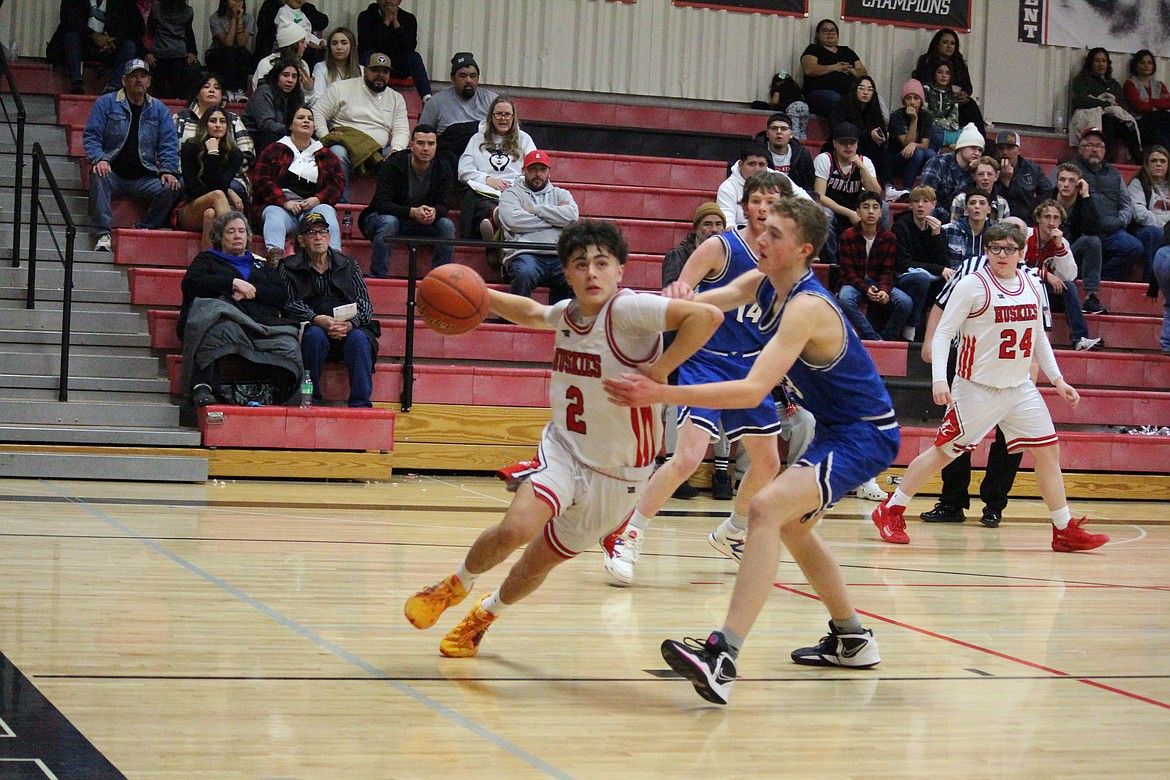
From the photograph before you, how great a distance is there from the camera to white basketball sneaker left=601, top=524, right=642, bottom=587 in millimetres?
5711

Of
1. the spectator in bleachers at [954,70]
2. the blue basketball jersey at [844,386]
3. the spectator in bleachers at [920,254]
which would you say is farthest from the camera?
the spectator in bleachers at [954,70]

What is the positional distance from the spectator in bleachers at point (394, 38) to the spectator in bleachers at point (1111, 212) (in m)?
6.13

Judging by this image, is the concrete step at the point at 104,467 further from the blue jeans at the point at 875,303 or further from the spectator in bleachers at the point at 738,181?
the blue jeans at the point at 875,303

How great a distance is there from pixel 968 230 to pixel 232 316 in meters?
6.24

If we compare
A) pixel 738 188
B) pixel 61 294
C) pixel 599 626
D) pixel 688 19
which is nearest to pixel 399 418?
pixel 61 294

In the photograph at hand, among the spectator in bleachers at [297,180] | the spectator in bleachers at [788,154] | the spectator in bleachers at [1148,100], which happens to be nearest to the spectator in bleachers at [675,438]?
the spectator in bleachers at [788,154]

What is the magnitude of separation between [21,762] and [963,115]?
12.5 meters

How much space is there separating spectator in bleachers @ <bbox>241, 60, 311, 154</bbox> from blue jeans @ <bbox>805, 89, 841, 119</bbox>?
5170mm

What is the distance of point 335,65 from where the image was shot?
1185 cm

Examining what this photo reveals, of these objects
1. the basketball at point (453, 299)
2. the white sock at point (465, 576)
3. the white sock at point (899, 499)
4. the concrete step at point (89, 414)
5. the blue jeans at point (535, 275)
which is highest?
the blue jeans at point (535, 275)

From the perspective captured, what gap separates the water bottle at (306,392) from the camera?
30.5 feet

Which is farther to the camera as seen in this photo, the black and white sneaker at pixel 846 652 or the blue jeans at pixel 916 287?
the blue jeans at pixel 916 287

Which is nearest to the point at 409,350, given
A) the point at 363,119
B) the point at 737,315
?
the point at 363,119

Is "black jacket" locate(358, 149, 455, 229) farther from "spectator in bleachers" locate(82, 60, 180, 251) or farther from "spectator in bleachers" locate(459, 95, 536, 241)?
"spectator in bleachers" locate(82, 60, 180, 251)
